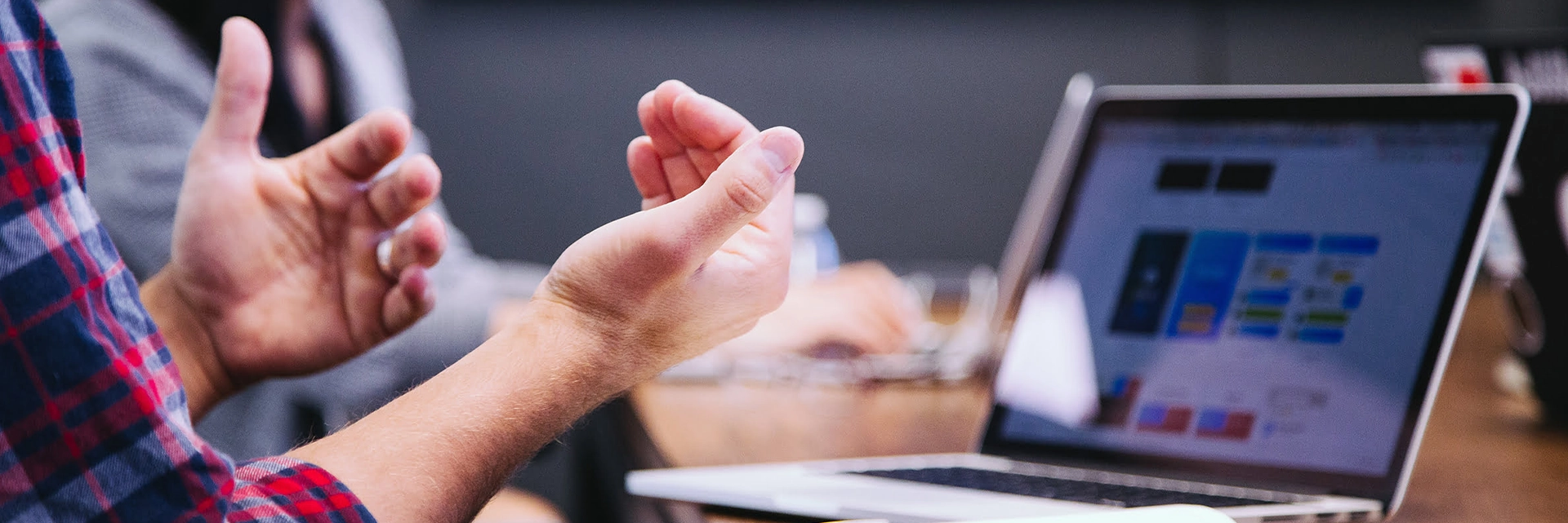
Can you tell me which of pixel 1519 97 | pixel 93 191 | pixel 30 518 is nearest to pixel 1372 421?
pixel 1519 97

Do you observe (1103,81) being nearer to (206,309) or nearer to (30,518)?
(206,309)

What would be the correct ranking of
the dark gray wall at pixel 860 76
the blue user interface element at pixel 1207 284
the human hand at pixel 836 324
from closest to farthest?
the blue user interface element at pixel 1207 284, the human hand at pixel 836 324, the dark gray wall at pixel 860 76

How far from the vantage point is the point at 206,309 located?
0.78m

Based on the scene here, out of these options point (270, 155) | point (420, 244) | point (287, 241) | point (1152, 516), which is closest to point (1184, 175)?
point (1152, 516)

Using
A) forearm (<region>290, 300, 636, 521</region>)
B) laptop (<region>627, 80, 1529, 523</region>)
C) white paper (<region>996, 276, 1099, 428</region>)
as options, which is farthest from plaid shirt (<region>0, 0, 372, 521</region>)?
white paper (<region>996, 276, 1099, 428</region>)

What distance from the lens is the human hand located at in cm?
124

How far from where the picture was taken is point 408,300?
755 millimetres

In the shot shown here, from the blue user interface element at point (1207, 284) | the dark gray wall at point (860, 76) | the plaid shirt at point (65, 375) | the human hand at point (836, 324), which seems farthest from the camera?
the dark gray wall at point (860, 76)

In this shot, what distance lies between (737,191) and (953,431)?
18.8 inches

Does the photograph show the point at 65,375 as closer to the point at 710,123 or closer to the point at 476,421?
the point at 476,421

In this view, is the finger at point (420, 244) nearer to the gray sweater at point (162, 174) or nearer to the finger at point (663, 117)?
the finger at point (663, 117)

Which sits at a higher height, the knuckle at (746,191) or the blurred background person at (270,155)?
the knuckle at (746,191)

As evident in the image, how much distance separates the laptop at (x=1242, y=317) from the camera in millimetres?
600

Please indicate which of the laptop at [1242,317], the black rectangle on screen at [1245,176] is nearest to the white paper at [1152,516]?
the laptop at [1242,317]
